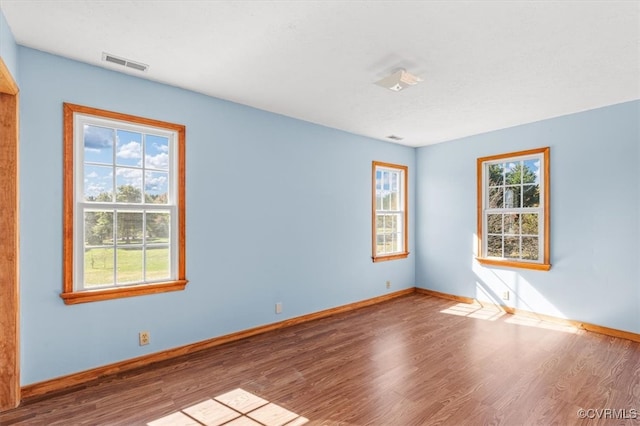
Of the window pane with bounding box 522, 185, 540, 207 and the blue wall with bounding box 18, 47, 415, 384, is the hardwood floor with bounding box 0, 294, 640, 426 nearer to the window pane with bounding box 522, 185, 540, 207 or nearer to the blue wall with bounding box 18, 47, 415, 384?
the blue wall with bounding box 18, 47, 415, 384

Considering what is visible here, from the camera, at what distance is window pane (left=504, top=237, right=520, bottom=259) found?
4559 mm

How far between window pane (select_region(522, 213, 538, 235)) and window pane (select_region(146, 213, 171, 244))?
450 centimetres

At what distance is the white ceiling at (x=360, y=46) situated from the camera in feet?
6.57

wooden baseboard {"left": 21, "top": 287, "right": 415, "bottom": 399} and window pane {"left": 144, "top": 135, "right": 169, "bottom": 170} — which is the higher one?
window pane {"left": 144, "top": 135, "right": 169, "bottom": 170}

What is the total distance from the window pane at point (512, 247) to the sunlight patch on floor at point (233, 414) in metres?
3.84

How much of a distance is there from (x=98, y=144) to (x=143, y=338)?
1775 mm

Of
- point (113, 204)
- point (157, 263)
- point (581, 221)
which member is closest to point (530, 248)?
point (581, 221)

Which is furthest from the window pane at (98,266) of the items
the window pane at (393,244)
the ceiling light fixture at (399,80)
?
the window pane at (393,244)

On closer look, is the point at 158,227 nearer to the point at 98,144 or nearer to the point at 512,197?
the point at 98,144

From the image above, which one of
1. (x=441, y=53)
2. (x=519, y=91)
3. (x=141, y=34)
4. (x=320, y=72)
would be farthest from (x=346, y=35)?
(x=519, y=91)

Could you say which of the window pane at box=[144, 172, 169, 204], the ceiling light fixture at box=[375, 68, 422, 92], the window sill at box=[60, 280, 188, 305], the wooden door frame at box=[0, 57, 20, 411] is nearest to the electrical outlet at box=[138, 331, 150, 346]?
the window sill at box=[60, 280, 188, 305]

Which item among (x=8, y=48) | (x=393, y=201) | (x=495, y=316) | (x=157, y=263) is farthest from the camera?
(x=393, y=201)

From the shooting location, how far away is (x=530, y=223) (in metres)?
4.41

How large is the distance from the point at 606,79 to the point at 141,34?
13.0ft
